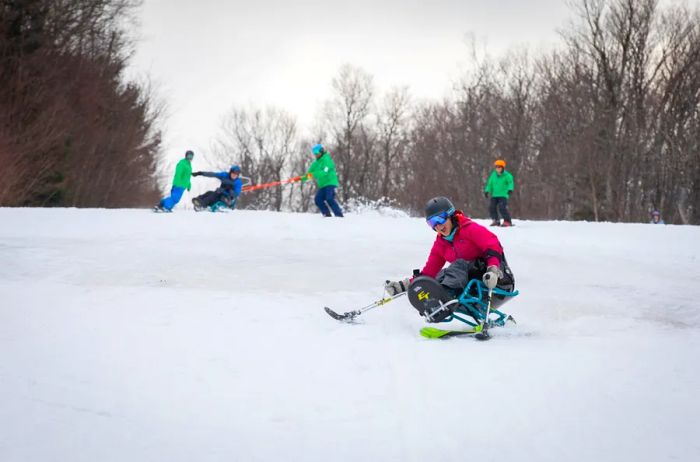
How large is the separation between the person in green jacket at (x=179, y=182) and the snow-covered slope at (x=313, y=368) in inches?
235

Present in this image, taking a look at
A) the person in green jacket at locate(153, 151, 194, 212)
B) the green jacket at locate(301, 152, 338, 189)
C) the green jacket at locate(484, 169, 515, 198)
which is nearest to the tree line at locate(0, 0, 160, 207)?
the person in green jacket at locate(153, 151, 194, 212)

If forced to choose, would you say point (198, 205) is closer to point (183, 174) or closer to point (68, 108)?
point (183, 174)

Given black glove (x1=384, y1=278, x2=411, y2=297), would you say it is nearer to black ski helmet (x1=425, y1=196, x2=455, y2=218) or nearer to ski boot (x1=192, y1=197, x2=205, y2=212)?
black ski helmet (x1=425, y1=196, x2=455, y2=218)

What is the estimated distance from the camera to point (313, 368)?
13.6 feet

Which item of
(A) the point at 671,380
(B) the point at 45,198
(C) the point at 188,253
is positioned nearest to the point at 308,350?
(A) the point at 671,380

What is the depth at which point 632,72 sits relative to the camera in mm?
26766

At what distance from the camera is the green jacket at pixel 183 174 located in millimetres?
14891

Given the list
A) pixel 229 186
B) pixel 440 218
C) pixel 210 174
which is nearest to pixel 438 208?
pixel 440 218

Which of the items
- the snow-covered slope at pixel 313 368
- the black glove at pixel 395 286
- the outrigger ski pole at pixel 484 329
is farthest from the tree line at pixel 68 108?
the outrigger ski pole at pixel 484 329

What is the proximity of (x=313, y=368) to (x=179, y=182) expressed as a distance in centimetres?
1176

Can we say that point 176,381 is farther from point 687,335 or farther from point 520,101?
point 520,101

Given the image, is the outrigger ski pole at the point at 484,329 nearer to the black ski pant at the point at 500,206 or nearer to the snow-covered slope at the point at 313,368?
the snow-covered slope at the point at 313,368

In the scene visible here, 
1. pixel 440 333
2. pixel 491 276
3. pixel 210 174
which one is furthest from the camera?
pixel 210 174

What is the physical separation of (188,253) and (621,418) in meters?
7.34
